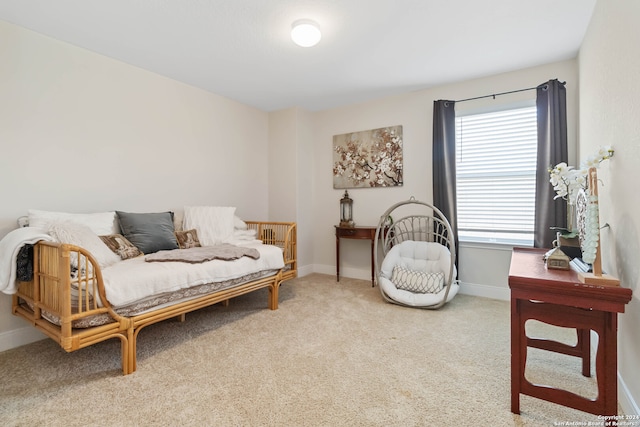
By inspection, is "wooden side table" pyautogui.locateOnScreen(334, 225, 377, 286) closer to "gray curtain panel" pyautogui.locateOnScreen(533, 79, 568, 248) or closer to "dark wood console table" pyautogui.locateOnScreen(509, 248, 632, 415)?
"gray curtain panel" pyautogui.locateOnScreen(533, 79, 568, 248)

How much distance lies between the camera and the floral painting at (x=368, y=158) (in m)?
3.82

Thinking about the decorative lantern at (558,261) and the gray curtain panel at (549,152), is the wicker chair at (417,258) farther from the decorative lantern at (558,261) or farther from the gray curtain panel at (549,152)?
the decorative lantern at (558,261)

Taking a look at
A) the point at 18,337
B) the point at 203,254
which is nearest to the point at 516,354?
the point at 203,254

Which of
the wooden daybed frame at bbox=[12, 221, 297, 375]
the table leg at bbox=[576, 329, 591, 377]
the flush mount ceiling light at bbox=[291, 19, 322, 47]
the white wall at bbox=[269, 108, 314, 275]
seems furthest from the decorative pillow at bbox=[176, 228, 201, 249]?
the table leg at bbox=[576, 329, 591, 377]

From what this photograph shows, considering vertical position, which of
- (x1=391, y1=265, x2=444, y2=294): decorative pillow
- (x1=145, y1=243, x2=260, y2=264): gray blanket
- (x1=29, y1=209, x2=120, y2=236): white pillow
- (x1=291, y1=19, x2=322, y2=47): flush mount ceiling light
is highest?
(x1=291, y1=19, x2=322, y2=47): flush mount ceiling light

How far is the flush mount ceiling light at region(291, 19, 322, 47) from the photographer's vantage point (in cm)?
220

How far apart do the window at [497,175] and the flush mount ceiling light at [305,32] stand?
204cm

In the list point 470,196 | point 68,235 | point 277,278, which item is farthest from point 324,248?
point 68,235

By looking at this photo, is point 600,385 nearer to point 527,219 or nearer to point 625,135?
point 625,135

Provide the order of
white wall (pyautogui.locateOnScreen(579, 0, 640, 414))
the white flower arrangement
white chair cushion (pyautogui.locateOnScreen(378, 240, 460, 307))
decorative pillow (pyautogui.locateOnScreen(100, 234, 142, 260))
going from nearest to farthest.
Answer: white wall (pyautogui.locateOnScreen(579, 0, 640, 414)), the white flower arrangement, decorative pillow (pyautogui.locateOnScreen(100, 234, 142, 260)), white chair cushion (pyautogui.locateOnScreen(378, 240, 460, 307))

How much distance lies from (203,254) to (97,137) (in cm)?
146

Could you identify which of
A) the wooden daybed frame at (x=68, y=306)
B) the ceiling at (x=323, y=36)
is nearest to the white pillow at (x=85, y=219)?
the wooden daybed frame at (x=68, y=306)

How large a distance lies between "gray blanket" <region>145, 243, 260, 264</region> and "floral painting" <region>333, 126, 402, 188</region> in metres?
1.94

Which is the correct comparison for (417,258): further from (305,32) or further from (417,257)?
(305,32)
